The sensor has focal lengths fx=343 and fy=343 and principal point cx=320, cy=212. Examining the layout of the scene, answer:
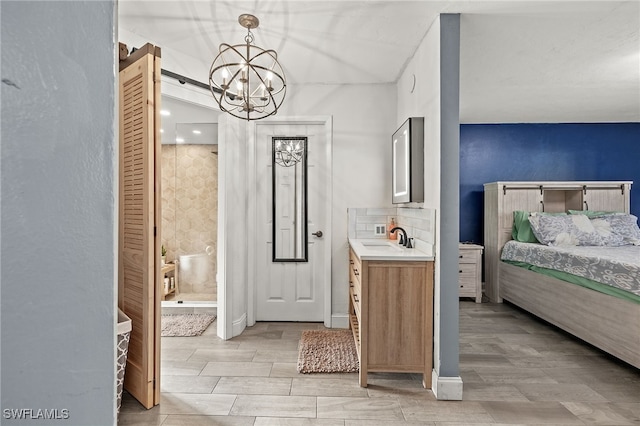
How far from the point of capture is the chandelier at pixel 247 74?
2.03m

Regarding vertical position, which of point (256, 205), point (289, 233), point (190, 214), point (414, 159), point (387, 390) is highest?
point (414, 159)

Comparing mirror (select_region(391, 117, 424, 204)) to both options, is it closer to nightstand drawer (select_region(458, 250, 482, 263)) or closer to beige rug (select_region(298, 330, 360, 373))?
beige rug (select_region(298, 330, 360, 373))

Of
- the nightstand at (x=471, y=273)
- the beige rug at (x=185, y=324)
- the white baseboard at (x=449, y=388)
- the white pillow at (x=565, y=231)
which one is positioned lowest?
the beige rug at (x=185, y=324)

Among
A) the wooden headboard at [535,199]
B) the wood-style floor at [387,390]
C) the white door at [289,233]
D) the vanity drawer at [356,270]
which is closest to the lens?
the wood-style floor at [387,390]

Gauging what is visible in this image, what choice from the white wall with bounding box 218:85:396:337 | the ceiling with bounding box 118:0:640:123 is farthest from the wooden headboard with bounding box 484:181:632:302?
the white wall with bounding box 218:85:396:337

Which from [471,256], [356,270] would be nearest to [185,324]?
[356,270]

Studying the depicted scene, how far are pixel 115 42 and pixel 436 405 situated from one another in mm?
2437

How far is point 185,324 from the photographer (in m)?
3.59

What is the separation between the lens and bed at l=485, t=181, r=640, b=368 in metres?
2.67

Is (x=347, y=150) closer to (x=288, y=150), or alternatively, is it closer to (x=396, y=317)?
(x=288, y=150)

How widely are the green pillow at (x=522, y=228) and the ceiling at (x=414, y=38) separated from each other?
1.43 meters

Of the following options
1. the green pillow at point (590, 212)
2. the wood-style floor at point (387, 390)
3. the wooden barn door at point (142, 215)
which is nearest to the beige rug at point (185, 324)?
the wood-style floor at point (387, 390)

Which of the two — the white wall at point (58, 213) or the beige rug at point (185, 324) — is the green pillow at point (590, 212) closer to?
the beige rug at point (185, 324)

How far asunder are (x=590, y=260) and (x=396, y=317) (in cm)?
210
